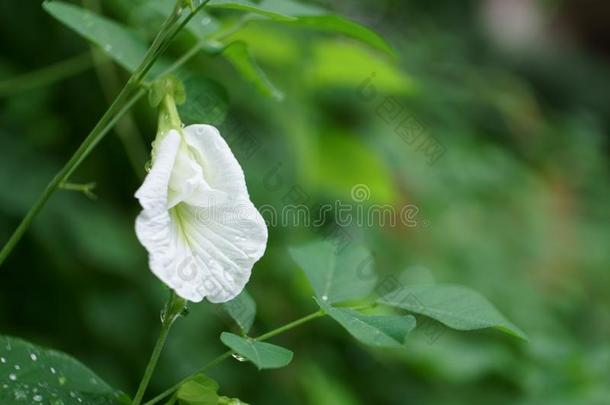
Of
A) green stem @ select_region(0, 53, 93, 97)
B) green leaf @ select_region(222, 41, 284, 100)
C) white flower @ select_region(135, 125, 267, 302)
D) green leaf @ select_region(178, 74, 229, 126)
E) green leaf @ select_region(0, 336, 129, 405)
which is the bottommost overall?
green leaf @ select_region(0, 336, 129, 405)

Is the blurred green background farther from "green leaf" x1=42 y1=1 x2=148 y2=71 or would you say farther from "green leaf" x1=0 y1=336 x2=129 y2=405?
"green leaf" x1=0 y1=336 x2=129 y2=405

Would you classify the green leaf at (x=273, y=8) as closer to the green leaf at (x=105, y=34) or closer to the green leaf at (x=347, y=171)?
the green leaf at (x=105, y=34)

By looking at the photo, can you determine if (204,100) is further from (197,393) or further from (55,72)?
(55,72)

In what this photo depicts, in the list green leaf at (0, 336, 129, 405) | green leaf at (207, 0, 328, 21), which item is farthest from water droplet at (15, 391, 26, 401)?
green leaf at (207, 0, 328, 21)

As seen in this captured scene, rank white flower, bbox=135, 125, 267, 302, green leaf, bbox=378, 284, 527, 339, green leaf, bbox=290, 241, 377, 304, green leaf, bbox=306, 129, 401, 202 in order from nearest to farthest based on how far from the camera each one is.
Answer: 1. white flower, bbox=135, 125, 267, 302
2. green leaf, bbox=378, 284, 527, 339
3. green leaf, bbox=290, 241, 377, 304
4. green leaf, bbox=306, 129, 401, 202

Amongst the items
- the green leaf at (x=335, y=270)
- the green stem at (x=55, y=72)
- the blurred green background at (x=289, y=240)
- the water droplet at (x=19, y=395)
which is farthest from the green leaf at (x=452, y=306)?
the green stem at (x=55, y=72)

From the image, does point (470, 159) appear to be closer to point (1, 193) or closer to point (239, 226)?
point (1, 193)
